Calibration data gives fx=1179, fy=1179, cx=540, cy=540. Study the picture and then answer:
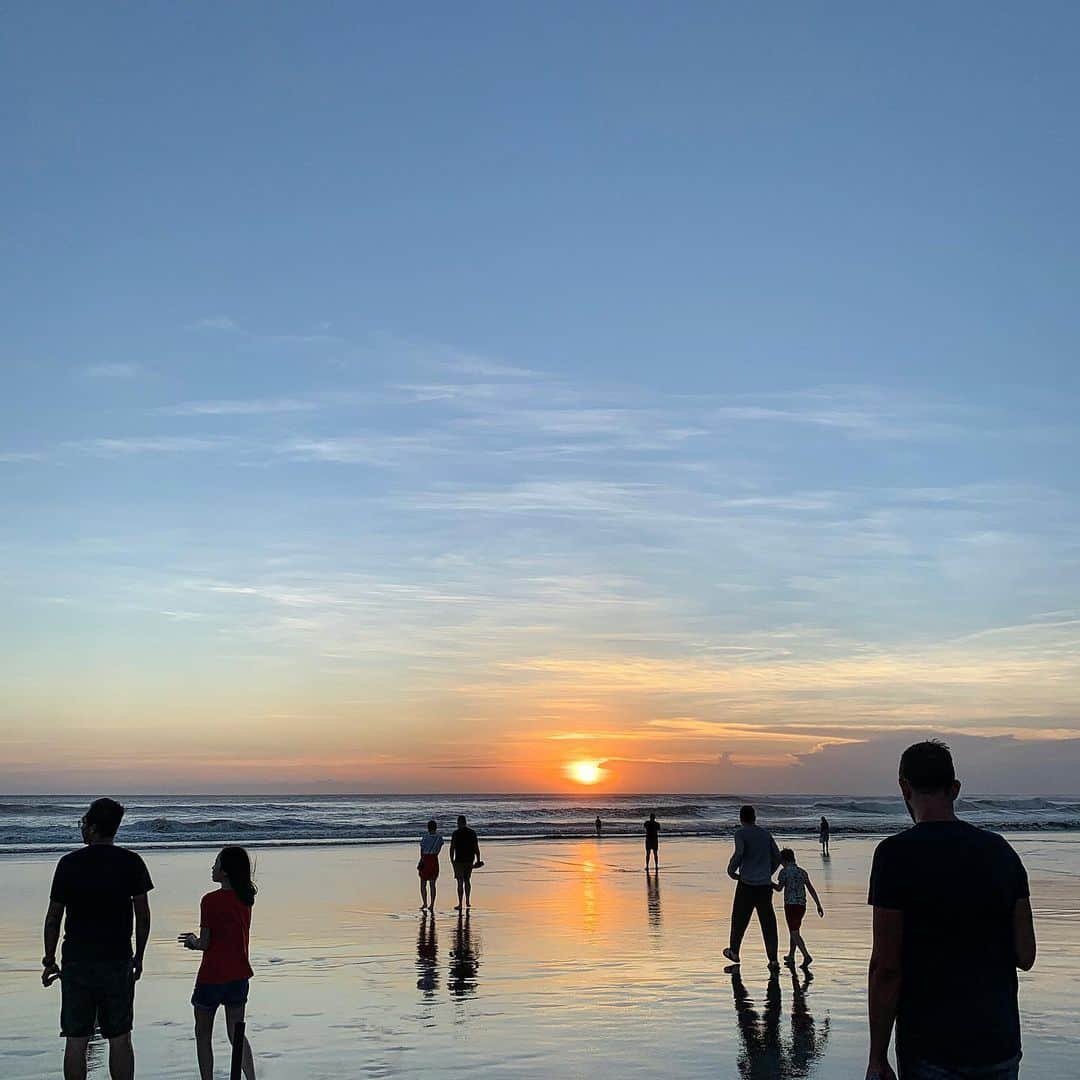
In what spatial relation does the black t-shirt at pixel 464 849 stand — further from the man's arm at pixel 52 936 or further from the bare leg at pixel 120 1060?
the man's arm at pixel 52 936

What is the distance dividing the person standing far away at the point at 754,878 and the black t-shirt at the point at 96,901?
869 cm

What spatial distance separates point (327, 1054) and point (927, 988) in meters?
7.74

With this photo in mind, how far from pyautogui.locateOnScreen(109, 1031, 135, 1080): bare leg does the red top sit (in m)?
0.66

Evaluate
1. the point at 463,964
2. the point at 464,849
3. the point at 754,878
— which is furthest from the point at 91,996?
the point at 464,849

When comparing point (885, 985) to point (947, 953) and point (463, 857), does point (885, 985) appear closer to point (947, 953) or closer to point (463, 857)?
point (947, 953)

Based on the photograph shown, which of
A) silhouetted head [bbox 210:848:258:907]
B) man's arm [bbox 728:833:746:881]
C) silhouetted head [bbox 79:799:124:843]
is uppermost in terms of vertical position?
silhouetted head [bbox 79:799:124:843]

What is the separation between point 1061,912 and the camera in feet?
72.4

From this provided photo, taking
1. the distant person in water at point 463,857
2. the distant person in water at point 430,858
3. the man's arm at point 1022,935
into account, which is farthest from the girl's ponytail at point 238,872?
the distant person in water at point 463,857

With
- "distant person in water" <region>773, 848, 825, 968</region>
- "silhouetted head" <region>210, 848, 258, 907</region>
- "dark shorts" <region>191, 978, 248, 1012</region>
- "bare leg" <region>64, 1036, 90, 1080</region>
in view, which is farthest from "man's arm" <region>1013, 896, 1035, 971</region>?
"distant person in water" <region>773, 848, 825, 968</region>

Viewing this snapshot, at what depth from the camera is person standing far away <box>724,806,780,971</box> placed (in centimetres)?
1486

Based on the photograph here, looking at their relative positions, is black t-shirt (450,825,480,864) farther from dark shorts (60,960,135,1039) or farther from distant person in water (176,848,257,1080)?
dark shorts (60,960,135,1039)

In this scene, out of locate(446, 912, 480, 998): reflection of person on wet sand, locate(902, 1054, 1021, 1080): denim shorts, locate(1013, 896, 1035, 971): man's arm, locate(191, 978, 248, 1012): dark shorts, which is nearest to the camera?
locate(902, 1054, 1021, 1080): denim shorts

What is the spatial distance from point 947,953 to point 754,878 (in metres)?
11.0

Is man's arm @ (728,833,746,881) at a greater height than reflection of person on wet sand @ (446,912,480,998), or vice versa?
man's arm @ (728,833,746,881)
